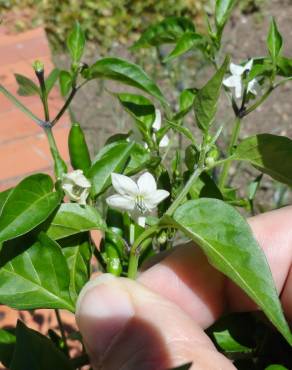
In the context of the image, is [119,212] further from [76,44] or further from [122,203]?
[76,44]

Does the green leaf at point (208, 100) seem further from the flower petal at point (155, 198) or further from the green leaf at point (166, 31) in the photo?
the green leaf at point (166, 31)

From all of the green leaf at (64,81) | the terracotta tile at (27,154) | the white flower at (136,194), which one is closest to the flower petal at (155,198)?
the white flower at (136,194)

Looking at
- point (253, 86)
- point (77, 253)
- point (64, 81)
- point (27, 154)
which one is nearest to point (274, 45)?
point (253, 86)

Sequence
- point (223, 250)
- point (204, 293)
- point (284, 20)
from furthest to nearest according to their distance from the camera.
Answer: point (284, 20), point (204, 293), point (223, 250)

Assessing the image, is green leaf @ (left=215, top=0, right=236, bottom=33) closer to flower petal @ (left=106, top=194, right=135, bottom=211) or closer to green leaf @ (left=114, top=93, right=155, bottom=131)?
green leaf @ (left=114, top=93, right=155, bottom=131)

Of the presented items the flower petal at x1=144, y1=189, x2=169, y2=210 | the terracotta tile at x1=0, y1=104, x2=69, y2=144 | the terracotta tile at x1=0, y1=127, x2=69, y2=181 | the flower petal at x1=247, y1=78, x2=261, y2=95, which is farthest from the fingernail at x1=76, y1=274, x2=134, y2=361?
the terracotta tile at x1=0, y1=104, x2=69, y2=144

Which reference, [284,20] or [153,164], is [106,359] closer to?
[153,164]

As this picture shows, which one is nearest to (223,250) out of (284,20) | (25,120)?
(25,120)

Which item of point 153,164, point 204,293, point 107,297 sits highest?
point 153,164
